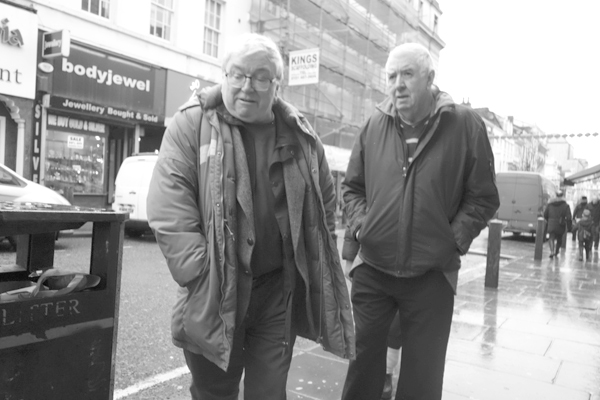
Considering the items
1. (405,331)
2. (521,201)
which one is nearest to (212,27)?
(521,201)

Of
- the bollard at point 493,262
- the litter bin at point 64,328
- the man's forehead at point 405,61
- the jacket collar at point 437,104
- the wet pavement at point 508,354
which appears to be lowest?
the wet pavement at point 508,354

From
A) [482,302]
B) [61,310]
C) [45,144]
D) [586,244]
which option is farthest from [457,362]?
[45,144]

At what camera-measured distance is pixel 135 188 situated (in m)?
11.5

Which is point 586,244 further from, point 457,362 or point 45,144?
point 45,144

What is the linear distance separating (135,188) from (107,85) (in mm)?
4324

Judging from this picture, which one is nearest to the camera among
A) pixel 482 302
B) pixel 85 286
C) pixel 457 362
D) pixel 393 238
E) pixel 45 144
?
pixel 85 286

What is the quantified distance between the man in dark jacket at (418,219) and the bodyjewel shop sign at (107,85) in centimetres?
1249

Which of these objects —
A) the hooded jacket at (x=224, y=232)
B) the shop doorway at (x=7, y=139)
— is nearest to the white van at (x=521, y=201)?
the shop doorway at (x=7, y=139)

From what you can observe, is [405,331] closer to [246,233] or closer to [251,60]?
[246,233]

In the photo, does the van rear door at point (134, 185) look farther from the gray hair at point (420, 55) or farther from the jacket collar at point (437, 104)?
the gray hair at point (420, 55)

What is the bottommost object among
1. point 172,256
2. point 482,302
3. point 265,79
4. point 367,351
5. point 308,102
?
point 482,302

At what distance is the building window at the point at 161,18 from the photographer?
16.0 m

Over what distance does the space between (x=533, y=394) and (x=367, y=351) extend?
5.23 feet

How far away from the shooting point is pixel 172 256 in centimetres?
197
